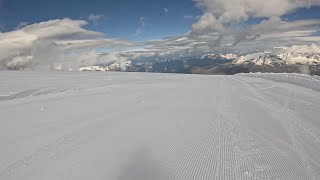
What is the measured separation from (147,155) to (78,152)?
5.92ft

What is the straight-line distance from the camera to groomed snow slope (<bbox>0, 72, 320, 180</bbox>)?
26.2ft

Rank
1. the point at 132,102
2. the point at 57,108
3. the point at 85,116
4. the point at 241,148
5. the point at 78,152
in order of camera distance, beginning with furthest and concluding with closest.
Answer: the point at 132,102, the point at 57,108, the point at 85,116, the point at 241,148, the point at 78,152

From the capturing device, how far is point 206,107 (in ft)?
57.1

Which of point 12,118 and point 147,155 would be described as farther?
point 12,118

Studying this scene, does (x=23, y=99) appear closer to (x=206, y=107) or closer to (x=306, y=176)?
(x=206, y=107)

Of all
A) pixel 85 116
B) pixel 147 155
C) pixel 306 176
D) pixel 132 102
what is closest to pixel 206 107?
pixel 132 102

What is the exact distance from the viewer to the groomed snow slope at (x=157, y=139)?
7.99 metres

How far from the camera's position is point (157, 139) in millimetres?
10922

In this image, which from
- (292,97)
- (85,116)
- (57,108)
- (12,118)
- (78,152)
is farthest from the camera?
(292,97)

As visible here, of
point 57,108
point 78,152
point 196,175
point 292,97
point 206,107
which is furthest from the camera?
point 292,97

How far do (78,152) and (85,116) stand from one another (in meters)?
5.37

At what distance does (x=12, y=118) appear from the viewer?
13.6 metres

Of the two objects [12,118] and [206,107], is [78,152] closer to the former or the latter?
[12,118]

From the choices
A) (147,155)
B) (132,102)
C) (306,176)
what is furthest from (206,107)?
(306,176)
